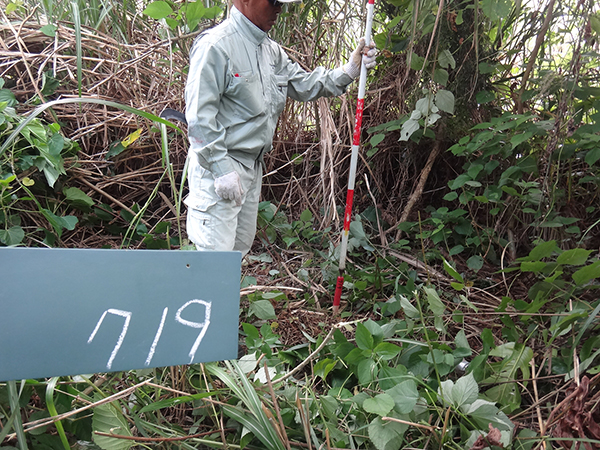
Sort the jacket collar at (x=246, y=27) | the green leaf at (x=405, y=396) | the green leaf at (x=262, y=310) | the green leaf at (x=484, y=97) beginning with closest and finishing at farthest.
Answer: the green leaf at (x=405, y=396)
the green leaf at (x=262, y=310)
the jacket collar at (x=246, y=27)
the green leaf at (x=484, y=97)

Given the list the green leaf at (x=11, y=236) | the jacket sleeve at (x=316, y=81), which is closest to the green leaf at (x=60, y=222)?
the green leaf at (x=11, y=236)

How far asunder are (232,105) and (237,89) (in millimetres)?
84

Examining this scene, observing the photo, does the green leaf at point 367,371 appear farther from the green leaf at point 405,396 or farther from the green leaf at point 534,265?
the green leaf at point 534,265

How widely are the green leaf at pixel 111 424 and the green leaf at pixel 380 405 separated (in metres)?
0.49

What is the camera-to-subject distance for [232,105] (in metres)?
1.75

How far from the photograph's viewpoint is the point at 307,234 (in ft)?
7.54

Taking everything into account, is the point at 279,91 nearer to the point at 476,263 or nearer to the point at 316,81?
the point at 316,81

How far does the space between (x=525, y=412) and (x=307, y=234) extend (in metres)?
1.46

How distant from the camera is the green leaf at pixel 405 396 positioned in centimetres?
87

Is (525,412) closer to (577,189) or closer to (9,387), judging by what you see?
(9,387)

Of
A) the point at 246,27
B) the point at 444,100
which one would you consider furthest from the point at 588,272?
the point at 246,27

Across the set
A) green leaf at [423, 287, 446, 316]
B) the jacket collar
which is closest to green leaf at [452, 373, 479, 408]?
green leaf at [423, 287, 446, 316]

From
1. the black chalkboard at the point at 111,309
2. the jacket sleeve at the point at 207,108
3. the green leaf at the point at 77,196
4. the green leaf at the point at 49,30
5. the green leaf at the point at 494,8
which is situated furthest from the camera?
the green leaf at the point at 49,30

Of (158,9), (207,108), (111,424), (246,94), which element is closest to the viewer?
(111,424)
